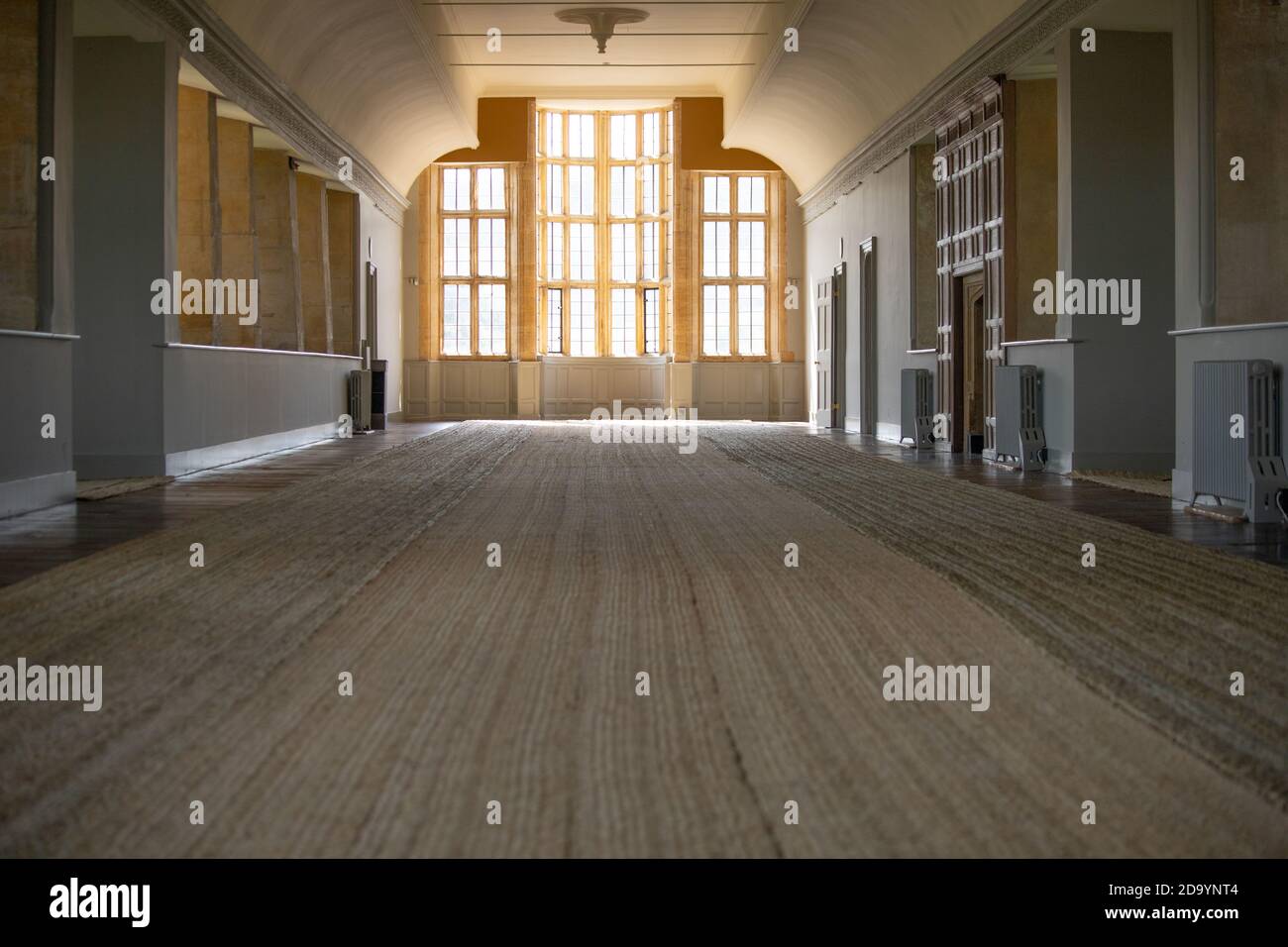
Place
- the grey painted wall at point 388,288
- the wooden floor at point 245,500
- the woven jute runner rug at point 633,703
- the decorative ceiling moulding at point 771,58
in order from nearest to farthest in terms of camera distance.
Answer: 1. the woven jute runner rug at point 633,703
2. the wooden floor at point 245,500
3. the decorative ceiling moulding at point 771,58
4. the grey painted wall at point 388,288

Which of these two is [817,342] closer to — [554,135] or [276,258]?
[554,135]

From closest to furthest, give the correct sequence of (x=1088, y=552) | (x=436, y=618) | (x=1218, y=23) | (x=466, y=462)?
(x=436, y=618) → (x=1088, y=552) → (x=1218, y=23) → (x=466, y=462)

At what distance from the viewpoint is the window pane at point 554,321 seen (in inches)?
1225

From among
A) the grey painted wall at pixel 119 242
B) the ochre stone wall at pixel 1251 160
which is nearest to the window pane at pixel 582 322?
the grey painted wall at pixel 119 242

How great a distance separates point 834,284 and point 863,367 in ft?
11.1

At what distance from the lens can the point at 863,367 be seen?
70.7ft

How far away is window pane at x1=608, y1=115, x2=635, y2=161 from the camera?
102ft

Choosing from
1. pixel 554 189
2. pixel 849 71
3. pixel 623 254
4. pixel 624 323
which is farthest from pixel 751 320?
pixel 849 71

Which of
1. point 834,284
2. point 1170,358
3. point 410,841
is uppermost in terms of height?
point 834,284

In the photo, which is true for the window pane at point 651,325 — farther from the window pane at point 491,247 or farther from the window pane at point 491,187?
the window pane at point 491,187

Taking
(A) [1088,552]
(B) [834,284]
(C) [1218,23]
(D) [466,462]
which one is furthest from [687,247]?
(A) [1088,552]

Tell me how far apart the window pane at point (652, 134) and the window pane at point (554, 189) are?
1.95 meters

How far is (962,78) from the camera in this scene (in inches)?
612

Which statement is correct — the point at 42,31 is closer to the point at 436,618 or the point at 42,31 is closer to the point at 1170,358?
the point at 436,618
